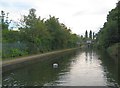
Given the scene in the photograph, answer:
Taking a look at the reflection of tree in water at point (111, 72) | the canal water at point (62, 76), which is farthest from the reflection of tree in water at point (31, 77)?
the reflection of tree in water at point (111, 72)

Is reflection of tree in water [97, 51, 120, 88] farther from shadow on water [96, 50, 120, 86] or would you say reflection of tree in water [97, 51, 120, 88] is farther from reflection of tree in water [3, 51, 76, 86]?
reflection of tree in water [3, 51, 76, 86]

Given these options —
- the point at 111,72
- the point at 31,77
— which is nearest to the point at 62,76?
the point at 31,77

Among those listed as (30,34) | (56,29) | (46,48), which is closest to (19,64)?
(30,34)

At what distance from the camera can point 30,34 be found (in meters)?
47.4

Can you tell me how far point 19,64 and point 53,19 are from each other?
43909mm

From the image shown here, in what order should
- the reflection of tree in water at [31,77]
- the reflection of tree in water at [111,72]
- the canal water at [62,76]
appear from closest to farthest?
Answer: the canal water at [62,76], the reflection of tree in water at [31,77], the reflection of tree in water at [111,72]

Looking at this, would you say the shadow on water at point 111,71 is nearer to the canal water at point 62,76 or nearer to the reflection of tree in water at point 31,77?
the canal water at point 62,76

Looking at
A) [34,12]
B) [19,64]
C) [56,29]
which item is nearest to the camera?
[19,64]

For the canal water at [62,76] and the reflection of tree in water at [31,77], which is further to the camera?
the reflection of tree in water at [31,77]

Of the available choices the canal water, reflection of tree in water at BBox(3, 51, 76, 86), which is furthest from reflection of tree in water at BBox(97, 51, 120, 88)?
reflection of tree in water at BBox(3, 51, 76, 86)

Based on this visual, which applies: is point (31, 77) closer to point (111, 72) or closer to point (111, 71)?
point (111, 72)

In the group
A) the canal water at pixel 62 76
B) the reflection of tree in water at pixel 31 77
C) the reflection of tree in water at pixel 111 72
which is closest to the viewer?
the canal water at pixel 62 76

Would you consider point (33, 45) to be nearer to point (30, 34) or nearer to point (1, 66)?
point (30, 34)

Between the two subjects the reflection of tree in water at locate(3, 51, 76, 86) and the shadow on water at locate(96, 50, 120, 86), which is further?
the shadow on water at locate(96, 50, 120, 86)
